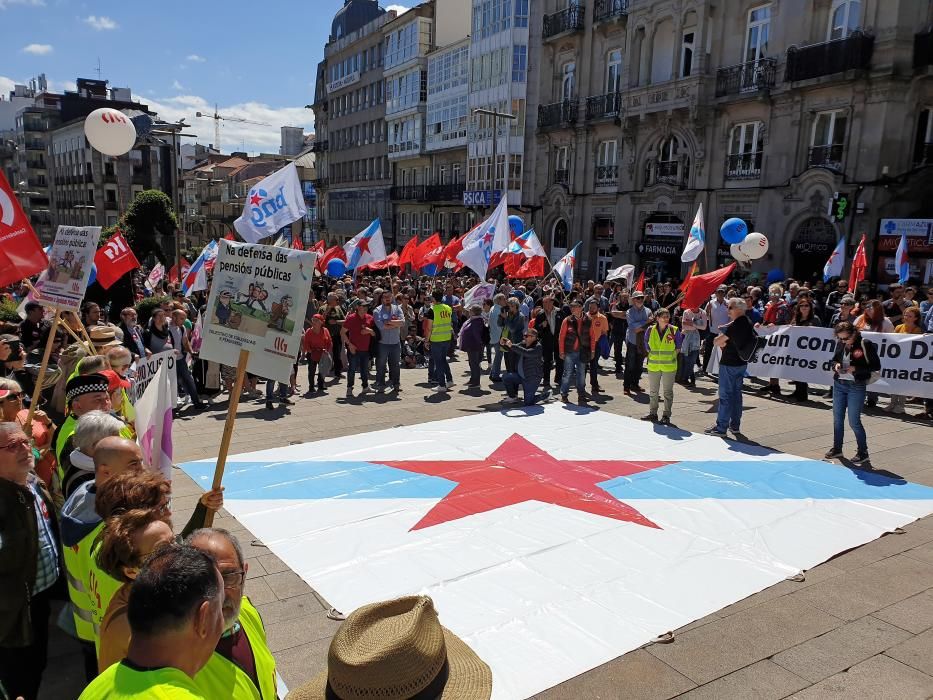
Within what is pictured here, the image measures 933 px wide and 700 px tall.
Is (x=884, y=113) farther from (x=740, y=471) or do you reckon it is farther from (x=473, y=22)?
(x=473, y=22)

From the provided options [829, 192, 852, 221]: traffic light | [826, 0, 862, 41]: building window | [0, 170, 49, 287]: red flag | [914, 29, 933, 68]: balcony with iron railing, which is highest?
[826, 0, 862, 41]: building window

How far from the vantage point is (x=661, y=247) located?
28.1m

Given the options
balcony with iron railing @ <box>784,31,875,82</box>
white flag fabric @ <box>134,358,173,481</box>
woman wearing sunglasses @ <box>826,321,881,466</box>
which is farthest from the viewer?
balcony with iron railing @ <box>784,31,875,82</box>

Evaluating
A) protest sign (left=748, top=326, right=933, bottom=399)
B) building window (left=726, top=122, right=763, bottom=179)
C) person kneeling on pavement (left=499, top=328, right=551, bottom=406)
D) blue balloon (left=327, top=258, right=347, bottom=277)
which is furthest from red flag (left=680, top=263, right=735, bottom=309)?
building window (left=726, top=122, right=763, bottom=179)

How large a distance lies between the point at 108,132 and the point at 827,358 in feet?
41.5

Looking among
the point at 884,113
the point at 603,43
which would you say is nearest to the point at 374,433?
the point at 884,113

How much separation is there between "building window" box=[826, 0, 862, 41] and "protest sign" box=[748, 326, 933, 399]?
49.6ft

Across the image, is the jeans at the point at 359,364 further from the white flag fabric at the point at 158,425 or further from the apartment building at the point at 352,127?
the apartment building at the point at 352,127

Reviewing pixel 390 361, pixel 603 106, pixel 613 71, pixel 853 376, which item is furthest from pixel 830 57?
pixel 390 361

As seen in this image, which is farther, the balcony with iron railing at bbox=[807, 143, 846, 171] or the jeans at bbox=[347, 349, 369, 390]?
the balcony with iron railing at bbox=[807, 143, 846, 171]

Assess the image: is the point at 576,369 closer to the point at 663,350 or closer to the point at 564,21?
the point at 663,350

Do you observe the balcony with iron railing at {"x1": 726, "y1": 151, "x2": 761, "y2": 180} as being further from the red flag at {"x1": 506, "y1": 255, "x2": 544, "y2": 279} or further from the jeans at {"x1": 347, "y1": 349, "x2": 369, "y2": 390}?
the jeans at {"x1": 347, "y1": 349, "x2": 369, "y2": 390}

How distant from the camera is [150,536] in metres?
2.77

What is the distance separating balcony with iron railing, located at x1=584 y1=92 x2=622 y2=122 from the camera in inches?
1175
